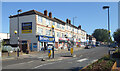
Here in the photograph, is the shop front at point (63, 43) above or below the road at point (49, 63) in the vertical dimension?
above

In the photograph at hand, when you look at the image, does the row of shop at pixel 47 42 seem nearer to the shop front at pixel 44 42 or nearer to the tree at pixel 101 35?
the shop front at pixel 44 42

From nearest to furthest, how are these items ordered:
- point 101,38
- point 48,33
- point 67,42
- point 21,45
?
1. point 21,45
2. point 48,33
3. point 67,42
4. point 101,38

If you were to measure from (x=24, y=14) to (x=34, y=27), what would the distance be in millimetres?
5155

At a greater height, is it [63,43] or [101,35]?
[101,35]

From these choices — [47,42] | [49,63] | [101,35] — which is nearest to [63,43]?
[47,42]

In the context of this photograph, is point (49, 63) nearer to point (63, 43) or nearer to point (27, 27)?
point (27, 27)

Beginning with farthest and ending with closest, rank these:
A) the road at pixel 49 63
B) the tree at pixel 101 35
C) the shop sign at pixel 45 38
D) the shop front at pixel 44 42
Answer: the tree at pixel 101 35
the shop sign at pixel 45 38
the shop front at pixel 44 42
the road at pixel 49 63

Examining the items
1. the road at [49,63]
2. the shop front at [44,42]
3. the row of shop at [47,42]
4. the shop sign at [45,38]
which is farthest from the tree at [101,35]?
the road at [49,63]

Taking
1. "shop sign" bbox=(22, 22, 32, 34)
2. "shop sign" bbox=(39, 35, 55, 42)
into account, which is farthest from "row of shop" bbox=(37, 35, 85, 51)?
"shop sign" bbox=(22, 22, 32, 34)

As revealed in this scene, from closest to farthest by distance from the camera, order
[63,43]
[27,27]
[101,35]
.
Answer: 1. [27,27]
2. [63,43]
3. [101,35]

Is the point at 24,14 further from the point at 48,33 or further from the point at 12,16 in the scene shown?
the point at 48,33

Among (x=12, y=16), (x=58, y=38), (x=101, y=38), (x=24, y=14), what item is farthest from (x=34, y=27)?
(x=101, y=38)

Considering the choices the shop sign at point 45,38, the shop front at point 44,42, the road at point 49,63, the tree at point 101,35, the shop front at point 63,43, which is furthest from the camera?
the tree at point 101,35

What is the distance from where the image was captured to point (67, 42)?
167 feet
